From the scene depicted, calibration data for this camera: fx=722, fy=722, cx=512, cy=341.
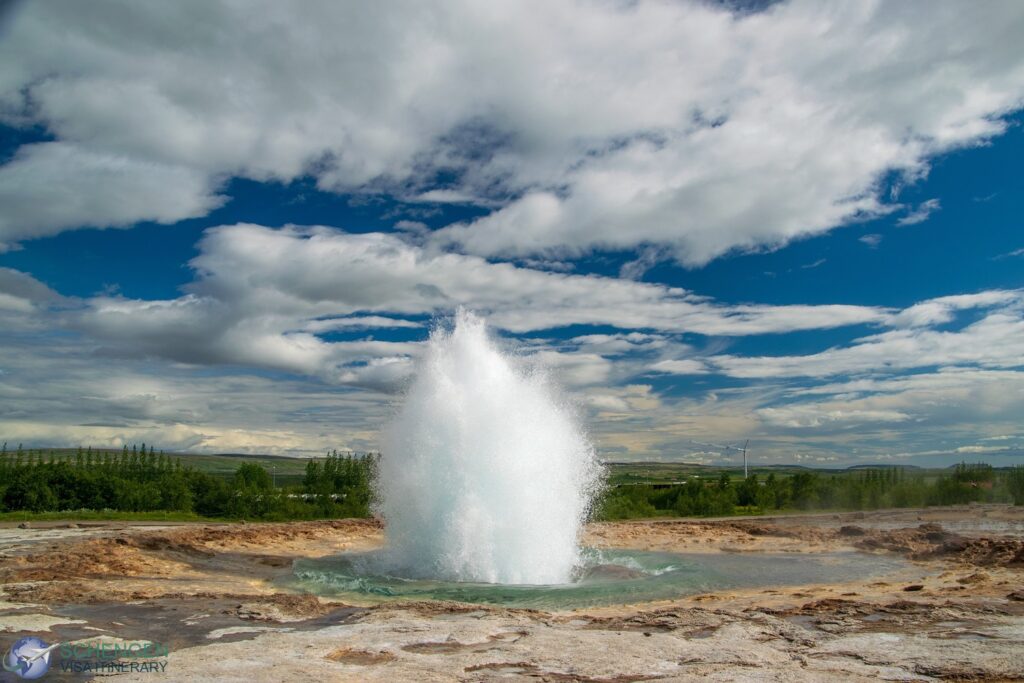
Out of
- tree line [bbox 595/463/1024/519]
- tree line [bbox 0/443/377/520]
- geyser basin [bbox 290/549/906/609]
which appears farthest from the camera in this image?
tree line [bbox 595/463/1024/519]

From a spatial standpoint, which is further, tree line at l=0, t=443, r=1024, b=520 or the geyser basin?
tree line at l=0, t=443, r=1024, b=520

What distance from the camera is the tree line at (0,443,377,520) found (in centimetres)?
4769

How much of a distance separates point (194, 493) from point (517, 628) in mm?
50614

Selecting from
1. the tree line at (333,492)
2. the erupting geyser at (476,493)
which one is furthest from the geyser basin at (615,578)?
the tree line at (333,492)

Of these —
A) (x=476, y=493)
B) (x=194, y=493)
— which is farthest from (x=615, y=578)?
(x=194, y=493)

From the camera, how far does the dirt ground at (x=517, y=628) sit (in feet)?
30.1

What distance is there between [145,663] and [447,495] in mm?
12569

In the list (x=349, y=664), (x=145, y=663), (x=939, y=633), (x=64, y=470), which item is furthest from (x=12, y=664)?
(x=64, y=470)

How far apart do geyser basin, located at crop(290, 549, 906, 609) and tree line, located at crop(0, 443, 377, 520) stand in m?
23.9

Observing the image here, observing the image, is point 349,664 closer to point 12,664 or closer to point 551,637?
point 551,637

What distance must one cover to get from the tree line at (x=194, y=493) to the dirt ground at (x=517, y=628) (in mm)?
27667

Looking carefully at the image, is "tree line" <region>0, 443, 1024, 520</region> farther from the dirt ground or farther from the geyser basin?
the dirt ground

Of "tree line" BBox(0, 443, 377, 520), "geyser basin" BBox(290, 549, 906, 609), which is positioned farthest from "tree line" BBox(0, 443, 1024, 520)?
"geyser basin" BBox(290, 549, 906, 609)

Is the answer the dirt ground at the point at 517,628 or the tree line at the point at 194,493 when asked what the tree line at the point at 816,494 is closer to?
the tree line at the point at 194,493
